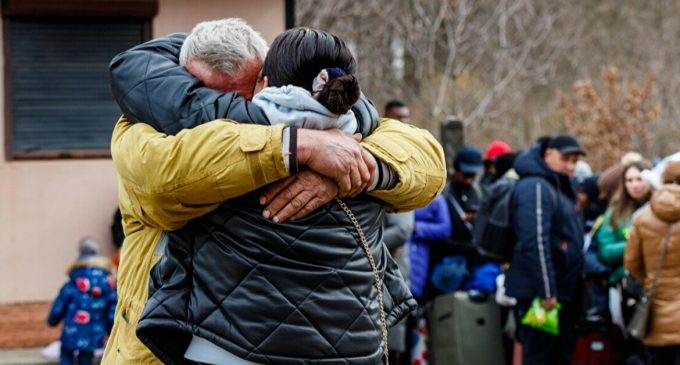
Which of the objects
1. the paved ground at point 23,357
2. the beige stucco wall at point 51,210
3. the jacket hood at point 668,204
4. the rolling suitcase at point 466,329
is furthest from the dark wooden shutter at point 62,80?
the jacket hood at point 668,204

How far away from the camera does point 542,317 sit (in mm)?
9625

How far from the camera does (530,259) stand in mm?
9672

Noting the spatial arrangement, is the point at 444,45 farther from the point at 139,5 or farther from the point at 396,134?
the point at 396,134

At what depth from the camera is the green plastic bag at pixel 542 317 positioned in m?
9.64

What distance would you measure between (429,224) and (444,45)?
14325mm

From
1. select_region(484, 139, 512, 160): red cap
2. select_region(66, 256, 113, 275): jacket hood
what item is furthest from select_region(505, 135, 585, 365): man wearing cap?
select_region(66, 256, 113, 275): jacket hood

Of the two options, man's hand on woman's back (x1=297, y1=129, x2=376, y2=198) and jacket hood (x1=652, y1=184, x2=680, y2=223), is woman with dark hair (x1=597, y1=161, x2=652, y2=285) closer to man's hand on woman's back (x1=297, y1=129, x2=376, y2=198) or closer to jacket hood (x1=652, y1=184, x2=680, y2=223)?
jacket hood (x1=652, y1=184, x2=680, y2=223)

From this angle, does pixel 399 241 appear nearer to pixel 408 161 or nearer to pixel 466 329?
pixel 466 329

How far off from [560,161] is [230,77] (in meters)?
6.10

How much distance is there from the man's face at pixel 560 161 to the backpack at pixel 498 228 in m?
0.29

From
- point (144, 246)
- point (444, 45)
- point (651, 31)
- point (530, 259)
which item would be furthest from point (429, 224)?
point (651, 31)

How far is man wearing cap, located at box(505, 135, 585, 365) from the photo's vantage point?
31.7ft

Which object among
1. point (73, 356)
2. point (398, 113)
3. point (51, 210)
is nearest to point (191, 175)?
point (73, 356)

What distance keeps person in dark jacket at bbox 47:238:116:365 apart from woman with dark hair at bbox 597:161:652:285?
362 centimetres
